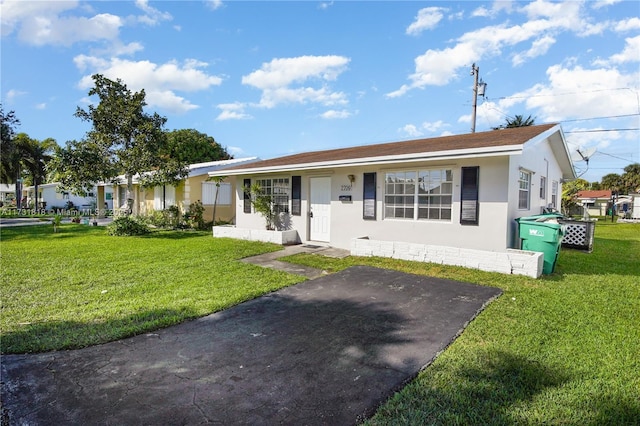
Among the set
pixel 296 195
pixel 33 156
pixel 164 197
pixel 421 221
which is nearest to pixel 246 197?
pixel 296 195

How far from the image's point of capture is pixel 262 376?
2.96m

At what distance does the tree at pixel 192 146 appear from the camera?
31.4 meters

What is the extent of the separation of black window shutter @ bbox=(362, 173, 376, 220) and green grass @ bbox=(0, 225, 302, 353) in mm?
3157

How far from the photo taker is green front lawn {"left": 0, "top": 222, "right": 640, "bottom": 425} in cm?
249

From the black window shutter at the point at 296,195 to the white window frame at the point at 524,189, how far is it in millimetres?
6381

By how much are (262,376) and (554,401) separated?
7.90 ft

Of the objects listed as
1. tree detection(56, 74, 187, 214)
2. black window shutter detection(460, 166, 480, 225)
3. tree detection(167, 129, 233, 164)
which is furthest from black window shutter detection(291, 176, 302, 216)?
tree detection(167, 129, 233, 164)

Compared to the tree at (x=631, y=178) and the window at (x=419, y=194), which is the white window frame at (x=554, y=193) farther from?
the tree at (x=631, y=178)

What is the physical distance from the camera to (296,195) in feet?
36.1

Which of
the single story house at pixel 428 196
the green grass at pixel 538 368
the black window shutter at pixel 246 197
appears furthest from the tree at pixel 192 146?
the green grass at pixel 538 368

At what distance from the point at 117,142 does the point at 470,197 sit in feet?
44.4

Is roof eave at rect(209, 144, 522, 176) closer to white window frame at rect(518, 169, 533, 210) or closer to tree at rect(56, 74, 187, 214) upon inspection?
white window frame at rect(518, 169, 533, 210)

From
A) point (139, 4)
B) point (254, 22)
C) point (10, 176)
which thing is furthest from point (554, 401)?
point (10, 176)

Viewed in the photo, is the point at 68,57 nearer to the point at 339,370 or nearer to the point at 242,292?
the point at 242,292
